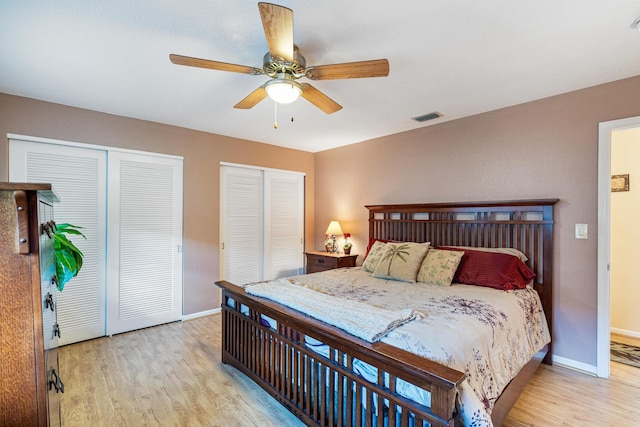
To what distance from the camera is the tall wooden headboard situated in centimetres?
278

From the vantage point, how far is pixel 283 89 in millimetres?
1912

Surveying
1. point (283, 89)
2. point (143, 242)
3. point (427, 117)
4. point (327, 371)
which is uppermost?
point (427, 117)

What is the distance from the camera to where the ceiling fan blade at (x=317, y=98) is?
2.08 meters

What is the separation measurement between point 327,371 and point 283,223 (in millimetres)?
3212

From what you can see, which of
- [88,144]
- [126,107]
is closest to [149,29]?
[126,107]

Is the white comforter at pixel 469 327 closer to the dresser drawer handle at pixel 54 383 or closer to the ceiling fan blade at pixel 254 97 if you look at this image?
the dresser drawer handle at pixel 54 383

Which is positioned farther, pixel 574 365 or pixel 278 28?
pixel 574 365

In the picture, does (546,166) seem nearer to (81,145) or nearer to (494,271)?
(494,271)

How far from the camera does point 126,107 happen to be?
3086 millimetres

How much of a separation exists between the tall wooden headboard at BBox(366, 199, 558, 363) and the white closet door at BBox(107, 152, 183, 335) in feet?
8.98

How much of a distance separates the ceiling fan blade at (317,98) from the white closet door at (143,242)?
7.46ft

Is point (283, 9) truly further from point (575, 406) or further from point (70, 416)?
point (575, 406)

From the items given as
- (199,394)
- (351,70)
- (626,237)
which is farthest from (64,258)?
(626,237)

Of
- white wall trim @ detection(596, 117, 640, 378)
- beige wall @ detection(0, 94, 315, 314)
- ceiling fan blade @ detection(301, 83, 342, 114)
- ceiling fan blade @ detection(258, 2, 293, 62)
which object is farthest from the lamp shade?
ceiling fan blade @ detection(258, 2, 293, 62)
